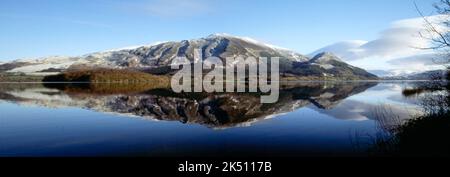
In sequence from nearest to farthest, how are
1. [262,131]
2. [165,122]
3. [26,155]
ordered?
[26,155]
[262,131]
[165,122]

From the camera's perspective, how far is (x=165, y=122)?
104 ft

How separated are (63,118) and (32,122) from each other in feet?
10.7
